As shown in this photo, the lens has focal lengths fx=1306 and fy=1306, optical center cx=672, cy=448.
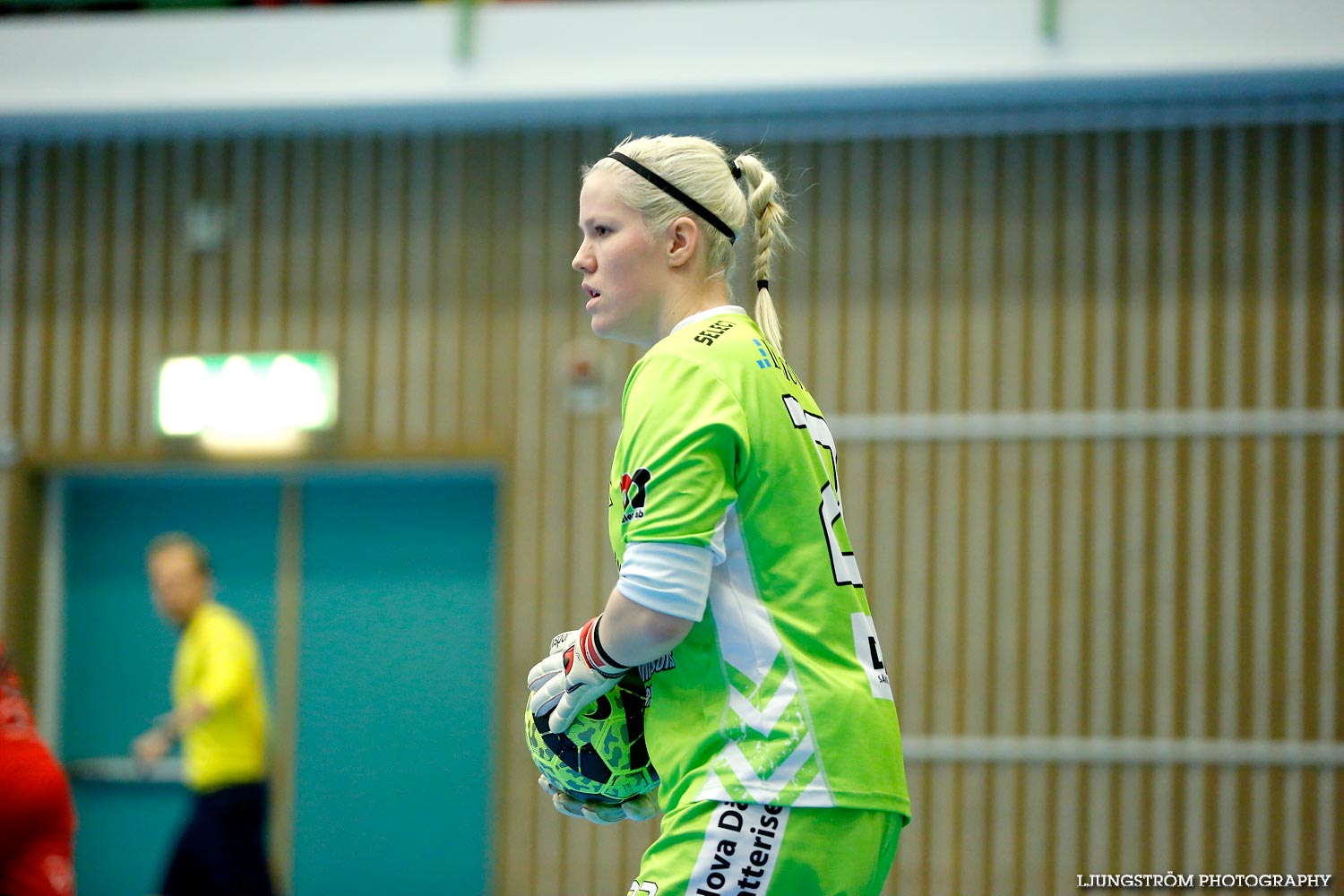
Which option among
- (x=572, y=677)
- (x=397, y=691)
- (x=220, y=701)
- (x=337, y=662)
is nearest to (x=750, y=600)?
(x=572, y=677)

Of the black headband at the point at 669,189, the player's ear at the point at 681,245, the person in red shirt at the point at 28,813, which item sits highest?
the black headband at the point at 669,189

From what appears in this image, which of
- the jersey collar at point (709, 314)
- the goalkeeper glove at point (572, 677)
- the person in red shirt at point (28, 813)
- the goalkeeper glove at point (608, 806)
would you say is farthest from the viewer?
the person in red shirt at point (28, 813)

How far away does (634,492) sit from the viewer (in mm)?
1869

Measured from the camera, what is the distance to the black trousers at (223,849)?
19.2 feet

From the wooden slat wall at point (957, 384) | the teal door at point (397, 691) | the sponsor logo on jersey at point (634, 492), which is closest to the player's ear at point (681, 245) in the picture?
the sponsor logo on jersey at point (634, 492)

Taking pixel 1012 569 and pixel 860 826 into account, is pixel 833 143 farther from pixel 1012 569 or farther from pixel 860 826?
pixel 860 826

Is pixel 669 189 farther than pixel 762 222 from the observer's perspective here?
No

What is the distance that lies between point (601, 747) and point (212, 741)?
4570 millimetres

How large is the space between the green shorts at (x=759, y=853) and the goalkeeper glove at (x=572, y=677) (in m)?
0.23

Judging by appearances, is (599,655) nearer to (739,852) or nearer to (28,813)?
(739,852)

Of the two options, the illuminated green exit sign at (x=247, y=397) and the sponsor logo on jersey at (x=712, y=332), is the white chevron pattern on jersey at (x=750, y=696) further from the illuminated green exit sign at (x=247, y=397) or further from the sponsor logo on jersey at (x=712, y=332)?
the illuminated green exit sign at (x=247, y=397)

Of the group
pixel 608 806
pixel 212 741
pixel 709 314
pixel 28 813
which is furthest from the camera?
pixel 212 741

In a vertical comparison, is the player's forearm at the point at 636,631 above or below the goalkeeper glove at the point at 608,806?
above

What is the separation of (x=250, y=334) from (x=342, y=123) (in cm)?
130
